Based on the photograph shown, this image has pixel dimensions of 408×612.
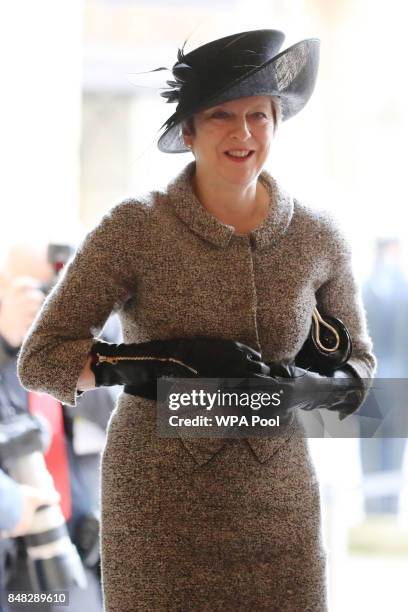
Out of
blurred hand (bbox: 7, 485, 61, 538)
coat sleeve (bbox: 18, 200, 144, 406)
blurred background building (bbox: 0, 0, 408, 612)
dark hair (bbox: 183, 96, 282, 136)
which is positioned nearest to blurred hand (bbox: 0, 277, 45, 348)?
blurred background building (bbox: 0, 0, 408, 612)

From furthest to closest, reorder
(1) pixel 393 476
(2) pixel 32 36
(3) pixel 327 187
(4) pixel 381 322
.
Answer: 1. (3) pixel 327 187
2. (4) pixel 381 322
3. (2) pixel 32 36
4. (1) pixel 393 476

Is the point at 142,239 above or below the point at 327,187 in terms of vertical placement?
below

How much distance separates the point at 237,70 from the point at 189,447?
48cm

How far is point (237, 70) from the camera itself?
109 centimetres

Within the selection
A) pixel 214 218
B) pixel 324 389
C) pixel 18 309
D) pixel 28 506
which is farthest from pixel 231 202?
pixel 28 506

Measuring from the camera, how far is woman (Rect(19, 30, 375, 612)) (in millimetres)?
Result: 1102

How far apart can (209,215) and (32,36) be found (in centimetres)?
105

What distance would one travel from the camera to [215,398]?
42.6 inches

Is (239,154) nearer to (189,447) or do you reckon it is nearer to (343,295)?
(343,295)

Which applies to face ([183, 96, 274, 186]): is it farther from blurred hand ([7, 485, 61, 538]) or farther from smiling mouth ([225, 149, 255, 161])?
blurred hand ([7, 485, 61, 538])

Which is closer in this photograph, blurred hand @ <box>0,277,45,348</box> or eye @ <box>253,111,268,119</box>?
eye @ <box>253,111,268,119</box>

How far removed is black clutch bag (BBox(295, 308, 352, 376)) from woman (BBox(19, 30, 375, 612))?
0.02 metres

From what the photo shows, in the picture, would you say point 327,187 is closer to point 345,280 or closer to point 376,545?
point 376,545

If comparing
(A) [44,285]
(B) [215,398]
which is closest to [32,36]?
(A) [44,285]
